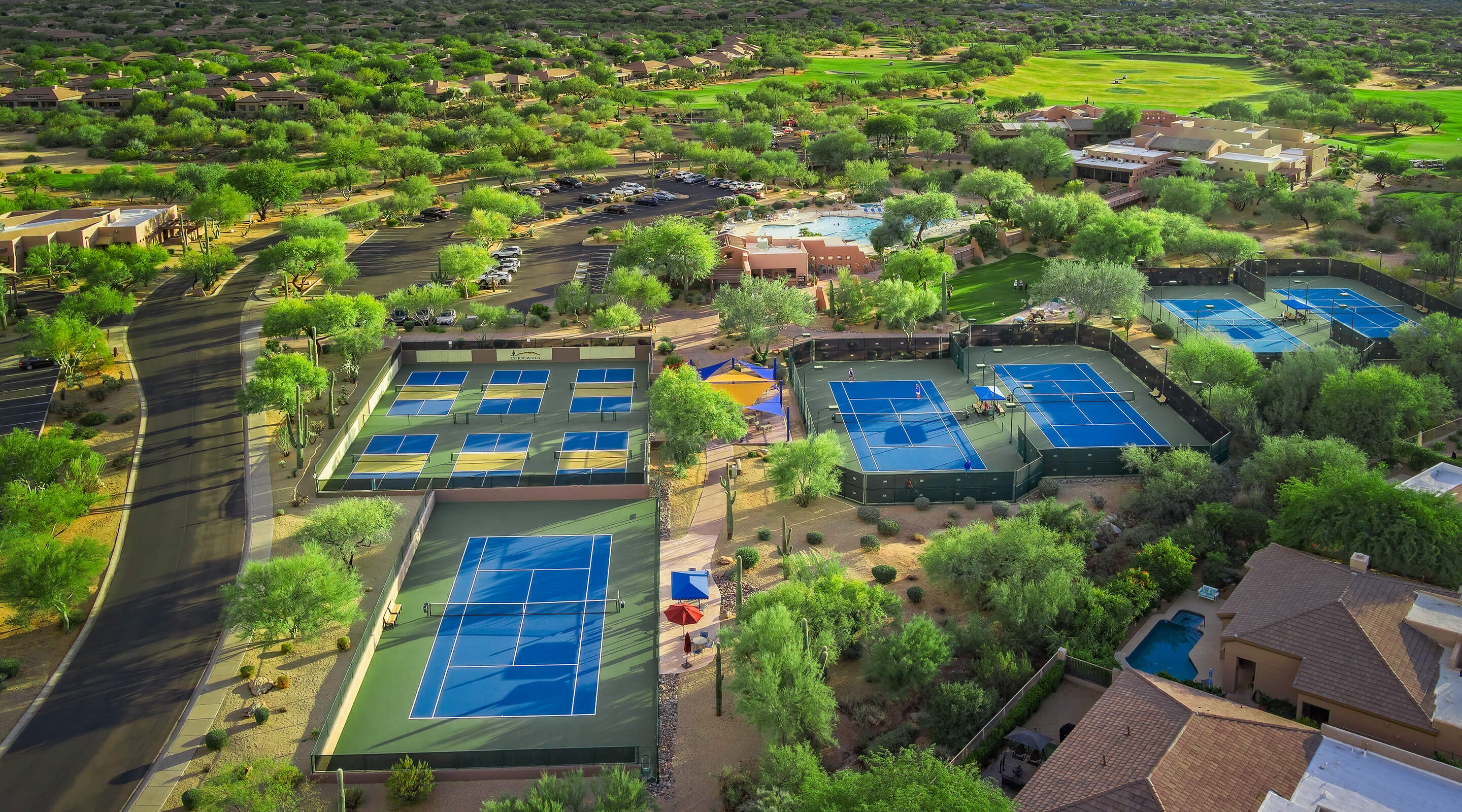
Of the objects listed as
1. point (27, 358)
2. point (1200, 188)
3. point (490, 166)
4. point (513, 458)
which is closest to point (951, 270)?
point (1200, 188)

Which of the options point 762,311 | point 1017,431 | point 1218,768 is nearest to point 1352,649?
point 1218,768

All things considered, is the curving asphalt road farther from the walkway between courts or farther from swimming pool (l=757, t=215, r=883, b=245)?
swimming pool (l=757, t=215, r=883, b=245)

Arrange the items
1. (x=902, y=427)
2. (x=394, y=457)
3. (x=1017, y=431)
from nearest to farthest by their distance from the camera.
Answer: (x=394, y=457) < (x=1017, y=431) < (x=902, y=427)

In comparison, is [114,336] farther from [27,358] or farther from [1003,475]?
[1003,475]

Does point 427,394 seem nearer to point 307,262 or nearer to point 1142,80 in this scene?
point 307,262

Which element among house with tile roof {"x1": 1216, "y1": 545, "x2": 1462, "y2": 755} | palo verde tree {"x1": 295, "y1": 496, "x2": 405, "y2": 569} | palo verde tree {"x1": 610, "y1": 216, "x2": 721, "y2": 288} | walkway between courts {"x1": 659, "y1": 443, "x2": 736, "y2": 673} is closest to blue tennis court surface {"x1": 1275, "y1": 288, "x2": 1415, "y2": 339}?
house with tile roof {"x1": 1216, "y1": 545, "x2": 1462, "y2": 755}

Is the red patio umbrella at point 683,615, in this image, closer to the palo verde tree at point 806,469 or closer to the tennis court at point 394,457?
the palo verde tree at point 806,469

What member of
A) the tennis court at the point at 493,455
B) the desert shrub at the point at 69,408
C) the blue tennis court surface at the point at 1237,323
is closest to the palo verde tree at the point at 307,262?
the desert shrub at the point at 69,408
